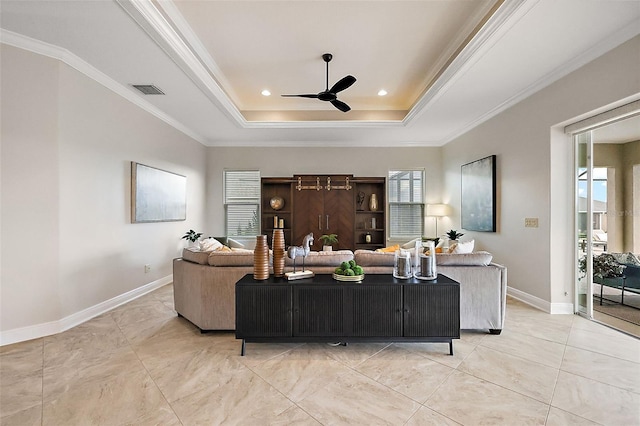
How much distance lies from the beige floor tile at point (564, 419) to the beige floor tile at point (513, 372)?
0.36ft

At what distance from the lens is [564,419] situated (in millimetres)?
1731

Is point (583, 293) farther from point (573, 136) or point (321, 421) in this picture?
point (321, 421)

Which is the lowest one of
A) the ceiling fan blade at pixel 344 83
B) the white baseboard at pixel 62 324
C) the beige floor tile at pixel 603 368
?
the beige floor tile at pixel 603 368

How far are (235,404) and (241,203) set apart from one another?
5.35 metres

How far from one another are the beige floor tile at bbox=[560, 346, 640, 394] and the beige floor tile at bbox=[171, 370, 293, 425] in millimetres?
2269

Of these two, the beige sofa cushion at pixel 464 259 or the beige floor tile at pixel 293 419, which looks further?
the beige sofa cushion at pixel 464 259

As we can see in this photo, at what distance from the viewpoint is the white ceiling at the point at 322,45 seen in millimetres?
2514

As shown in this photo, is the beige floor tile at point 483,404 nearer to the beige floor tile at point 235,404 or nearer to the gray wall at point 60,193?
the beige floor tile at point 235,404

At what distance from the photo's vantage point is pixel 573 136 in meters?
3.52

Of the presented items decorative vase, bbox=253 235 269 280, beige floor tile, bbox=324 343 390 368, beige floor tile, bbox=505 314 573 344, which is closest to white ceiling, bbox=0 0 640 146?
decorative vase, bbox=253 235 269 280

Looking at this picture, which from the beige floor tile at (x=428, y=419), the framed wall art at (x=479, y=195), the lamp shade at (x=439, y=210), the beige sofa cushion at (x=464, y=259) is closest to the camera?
the beige floor tile at (x=428, y=419)

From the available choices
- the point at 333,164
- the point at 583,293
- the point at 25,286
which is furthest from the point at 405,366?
the point at 333,164

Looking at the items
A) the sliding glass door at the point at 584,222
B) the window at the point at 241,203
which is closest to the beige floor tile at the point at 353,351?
the sliding glass door at the point at 584,222

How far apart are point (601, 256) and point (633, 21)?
7.78 feet
